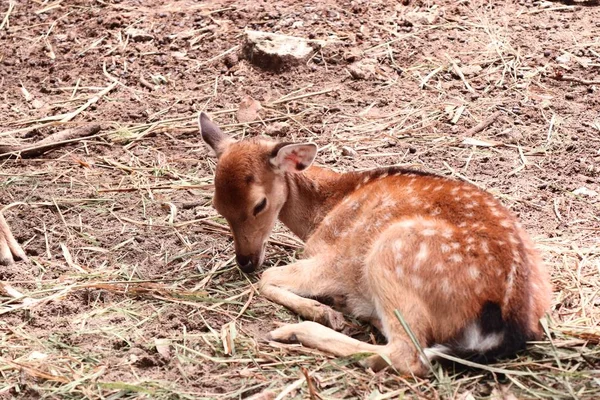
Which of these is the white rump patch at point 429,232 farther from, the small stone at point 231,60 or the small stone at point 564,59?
the small stone at point 231,60

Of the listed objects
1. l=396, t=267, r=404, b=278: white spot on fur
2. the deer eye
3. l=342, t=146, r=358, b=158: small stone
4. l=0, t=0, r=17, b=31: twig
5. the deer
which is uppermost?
l=396, t=267, r=404, b=278: white spot on fur

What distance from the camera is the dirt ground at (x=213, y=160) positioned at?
443 centimetres

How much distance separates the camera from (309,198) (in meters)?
5.79

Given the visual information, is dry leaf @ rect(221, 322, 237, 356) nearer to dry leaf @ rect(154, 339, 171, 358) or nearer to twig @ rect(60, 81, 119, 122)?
dry leaf @ rect(154, 339, 171, 358)

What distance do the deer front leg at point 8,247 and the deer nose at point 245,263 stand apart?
1305 millimetres

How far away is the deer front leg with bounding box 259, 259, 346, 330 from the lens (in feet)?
16.6

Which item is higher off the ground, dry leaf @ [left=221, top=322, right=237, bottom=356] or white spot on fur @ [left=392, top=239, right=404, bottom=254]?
white spot on fur @ [left=392, top=239, right=404, bottom=254]

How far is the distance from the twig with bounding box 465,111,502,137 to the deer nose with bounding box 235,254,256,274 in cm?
243

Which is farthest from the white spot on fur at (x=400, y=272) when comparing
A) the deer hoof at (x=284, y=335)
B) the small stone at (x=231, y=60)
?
the small stone at (x=231, y=60)

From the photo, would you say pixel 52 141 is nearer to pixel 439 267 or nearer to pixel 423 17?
pixel 423 17

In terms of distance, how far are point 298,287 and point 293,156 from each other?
2.55 feet

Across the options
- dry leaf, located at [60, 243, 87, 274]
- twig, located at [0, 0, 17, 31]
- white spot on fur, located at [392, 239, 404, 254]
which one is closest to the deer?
dry leaf, located at [60, 243, 87, 274]

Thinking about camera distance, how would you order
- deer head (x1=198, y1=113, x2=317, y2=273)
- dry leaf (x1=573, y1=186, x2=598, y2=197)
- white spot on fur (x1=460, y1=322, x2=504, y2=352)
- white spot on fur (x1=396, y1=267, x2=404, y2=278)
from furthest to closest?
dry leaf (x1=573, y1=186, x2=598, y2=197)
deer head (x1=198, y1=113, x2=317, y2=273)
white spot on fur (x1=396, y1=267, x2=404, y2=278)
white spot on fur (x1=460, y1=322, x2=504, y2=352)

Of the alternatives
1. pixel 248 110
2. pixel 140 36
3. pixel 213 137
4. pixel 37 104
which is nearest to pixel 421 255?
pixel 213 137
